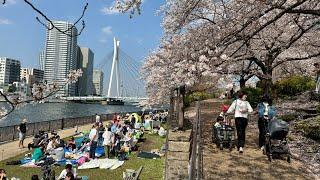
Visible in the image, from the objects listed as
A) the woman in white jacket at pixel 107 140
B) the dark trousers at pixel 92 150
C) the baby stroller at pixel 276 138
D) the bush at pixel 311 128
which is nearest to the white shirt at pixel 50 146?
the dark trousers at pixel 92 150

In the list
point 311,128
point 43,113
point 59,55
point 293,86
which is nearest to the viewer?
point 311,128

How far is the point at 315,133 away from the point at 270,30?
23.5 ft

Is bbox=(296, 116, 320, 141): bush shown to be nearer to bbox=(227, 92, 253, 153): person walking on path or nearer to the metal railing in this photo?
bbox=(227, 92, 253, 153): person walking on path

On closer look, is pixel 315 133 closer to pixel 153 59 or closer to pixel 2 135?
pixel 153 59

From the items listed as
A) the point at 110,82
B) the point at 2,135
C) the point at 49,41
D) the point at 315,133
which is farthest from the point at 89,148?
the point at 110,82

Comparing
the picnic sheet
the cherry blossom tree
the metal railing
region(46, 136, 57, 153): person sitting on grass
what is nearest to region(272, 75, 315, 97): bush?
the cherry blossom tree

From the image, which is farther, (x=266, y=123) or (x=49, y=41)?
(x=49, y=41)

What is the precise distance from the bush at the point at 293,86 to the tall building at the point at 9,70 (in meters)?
22.5

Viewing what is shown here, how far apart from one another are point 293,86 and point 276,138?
1820 cm

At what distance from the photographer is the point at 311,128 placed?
45.5ft

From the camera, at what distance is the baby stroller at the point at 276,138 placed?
10731mm

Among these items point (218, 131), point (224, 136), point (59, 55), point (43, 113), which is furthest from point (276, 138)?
point (43, 113)

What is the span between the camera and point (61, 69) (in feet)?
51.9

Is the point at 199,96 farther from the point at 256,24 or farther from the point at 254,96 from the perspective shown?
the point at 256,24
